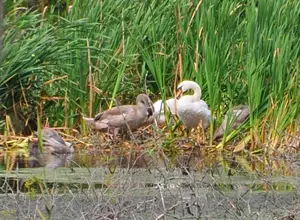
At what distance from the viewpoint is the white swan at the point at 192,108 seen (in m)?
9.14

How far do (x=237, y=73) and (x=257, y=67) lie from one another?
0.78m

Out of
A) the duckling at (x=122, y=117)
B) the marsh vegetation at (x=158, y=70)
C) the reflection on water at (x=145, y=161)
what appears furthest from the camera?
the duckling at (x=122, y=117)

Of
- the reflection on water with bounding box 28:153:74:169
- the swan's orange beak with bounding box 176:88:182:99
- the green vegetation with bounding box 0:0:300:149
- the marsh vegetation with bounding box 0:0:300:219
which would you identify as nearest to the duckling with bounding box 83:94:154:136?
the marsh vegetation with bounding box 0:0:300:219

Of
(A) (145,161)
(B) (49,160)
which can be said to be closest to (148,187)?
(A) (145,161)

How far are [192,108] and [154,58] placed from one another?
0.70 metres

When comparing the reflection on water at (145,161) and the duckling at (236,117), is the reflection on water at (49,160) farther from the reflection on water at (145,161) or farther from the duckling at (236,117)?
the duckling at (236,117)

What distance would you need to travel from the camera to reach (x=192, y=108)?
9211 millimetres

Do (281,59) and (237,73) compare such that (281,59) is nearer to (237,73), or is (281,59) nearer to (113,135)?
(237,73)

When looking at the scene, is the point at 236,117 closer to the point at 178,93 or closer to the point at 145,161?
the point at 178,93

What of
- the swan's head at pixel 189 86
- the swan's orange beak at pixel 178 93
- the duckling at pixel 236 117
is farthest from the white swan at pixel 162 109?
the duckling at pixel 236 117

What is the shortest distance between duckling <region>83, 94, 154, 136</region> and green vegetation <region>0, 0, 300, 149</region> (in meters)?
0.24

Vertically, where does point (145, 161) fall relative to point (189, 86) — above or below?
below

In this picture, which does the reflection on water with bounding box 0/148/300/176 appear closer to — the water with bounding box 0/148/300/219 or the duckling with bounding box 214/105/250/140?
the water with bounding box 0/148/300/219

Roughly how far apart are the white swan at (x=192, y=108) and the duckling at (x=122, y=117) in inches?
12.9
